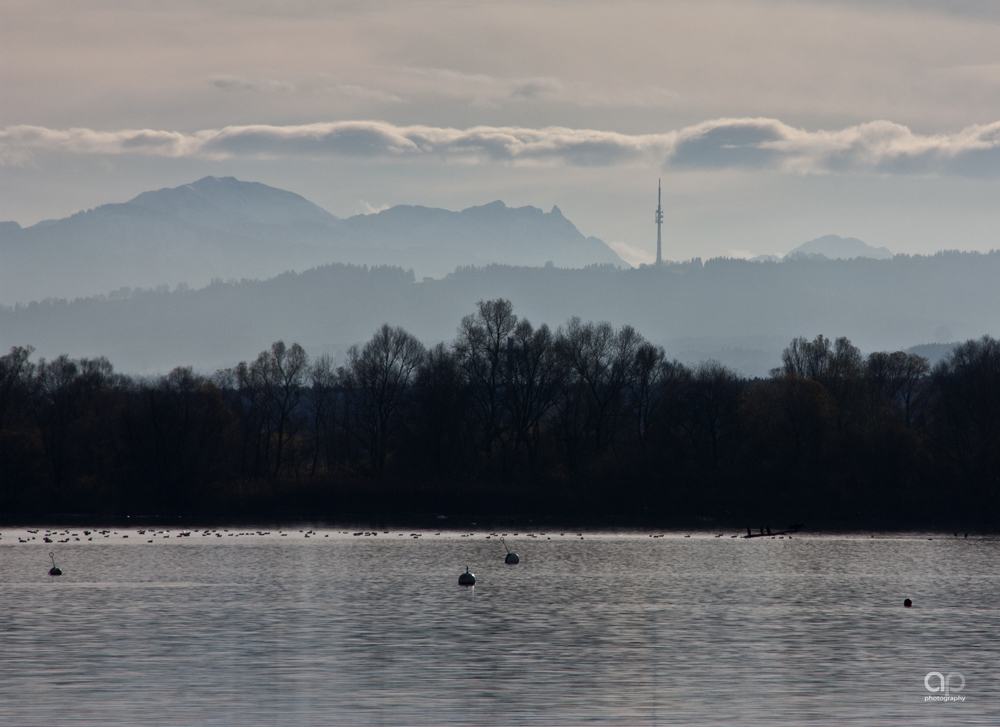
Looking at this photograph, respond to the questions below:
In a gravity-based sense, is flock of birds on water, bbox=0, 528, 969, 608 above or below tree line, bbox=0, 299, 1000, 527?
below

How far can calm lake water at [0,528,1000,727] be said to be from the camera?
27.0m

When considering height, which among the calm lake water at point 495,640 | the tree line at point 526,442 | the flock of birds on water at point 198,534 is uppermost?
the tree line at point 526,442

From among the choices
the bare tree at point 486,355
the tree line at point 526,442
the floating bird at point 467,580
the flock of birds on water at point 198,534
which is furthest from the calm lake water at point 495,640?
the bare tree at point 486,355

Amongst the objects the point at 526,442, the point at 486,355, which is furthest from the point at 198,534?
the point at 486,355

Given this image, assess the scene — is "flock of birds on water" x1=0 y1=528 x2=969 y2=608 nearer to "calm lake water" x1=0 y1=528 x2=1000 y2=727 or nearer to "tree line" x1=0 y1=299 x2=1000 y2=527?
"calm lake water" x1=0 y1=528 x2=1000 y2=727

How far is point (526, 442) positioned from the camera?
115 metres

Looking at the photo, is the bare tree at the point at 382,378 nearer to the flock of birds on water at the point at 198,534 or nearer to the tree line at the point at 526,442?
the tree line at the point at 526,442

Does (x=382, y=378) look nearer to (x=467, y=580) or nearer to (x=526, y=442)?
(x=526, y=442)

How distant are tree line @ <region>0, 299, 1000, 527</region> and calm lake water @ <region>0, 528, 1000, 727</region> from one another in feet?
116

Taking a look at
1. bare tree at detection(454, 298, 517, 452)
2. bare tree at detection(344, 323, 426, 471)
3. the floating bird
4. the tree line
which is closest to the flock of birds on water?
the tree line

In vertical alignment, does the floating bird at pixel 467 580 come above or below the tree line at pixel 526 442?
Result: below

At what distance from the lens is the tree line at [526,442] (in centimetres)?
10169

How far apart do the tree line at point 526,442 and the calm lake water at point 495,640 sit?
116ft

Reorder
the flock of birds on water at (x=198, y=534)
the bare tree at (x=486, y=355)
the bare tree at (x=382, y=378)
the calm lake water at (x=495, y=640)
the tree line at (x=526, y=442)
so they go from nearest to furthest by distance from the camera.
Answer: the calm lake water at (x=495, y=640), the flock of birds on water at (x=198, y=534), the tree line at (x=526, y=442), the bare tree at (x=486, y=355), the bare tree at (x=382, y=378)
